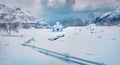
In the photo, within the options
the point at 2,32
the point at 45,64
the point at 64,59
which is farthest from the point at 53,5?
the point at 2,32

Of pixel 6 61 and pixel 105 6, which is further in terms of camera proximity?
pixel 105 6

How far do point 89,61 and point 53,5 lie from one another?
75.8 inches

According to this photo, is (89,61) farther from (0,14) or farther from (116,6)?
(0,14)

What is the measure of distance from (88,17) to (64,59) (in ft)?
4.62

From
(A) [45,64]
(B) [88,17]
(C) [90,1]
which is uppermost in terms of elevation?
(C) [90,1]

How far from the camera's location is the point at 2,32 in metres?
8.38

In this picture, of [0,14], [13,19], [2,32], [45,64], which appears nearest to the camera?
[45,64]

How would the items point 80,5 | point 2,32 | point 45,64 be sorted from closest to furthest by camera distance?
point 45,64 < point 80,5 < point 2,32

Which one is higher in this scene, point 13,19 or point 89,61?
point 13,19

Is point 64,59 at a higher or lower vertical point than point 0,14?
lower

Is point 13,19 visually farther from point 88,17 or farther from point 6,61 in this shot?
point 6,61

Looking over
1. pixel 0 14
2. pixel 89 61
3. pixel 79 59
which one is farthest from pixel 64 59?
pixel 0 14

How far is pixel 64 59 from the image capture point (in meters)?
4.31

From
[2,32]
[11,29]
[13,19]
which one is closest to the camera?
[2,32]
